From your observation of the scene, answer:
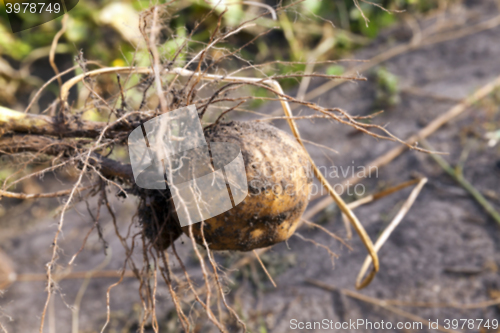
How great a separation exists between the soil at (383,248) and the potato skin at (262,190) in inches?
17.7

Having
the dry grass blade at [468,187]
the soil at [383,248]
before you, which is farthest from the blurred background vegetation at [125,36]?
the dry grass blade at [468,187]

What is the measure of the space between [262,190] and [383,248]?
1.39m

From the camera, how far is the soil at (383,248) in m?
1.79

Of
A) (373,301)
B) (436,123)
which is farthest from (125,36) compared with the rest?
(373,301)

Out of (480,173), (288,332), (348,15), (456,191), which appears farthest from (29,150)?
(348,15)

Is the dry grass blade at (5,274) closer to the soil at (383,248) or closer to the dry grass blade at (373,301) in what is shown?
the soil at (383,248)

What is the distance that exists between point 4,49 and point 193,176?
12.3ft

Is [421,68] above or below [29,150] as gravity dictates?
below

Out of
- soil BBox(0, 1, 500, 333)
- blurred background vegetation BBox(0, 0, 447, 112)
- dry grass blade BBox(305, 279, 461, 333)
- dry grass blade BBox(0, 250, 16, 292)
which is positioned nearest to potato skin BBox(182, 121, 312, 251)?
soil BBox(0, 1, 500, 333)

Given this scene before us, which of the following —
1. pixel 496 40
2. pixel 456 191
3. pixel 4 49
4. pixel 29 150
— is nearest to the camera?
pixel 29 150

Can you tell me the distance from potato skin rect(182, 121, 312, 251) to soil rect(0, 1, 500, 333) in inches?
17.7

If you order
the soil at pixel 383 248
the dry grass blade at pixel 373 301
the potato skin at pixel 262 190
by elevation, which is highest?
the potato skin at pixel 262 190

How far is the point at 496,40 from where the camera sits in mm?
3092

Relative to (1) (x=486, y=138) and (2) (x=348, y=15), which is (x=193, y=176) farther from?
(2) (x=348, y=15)
